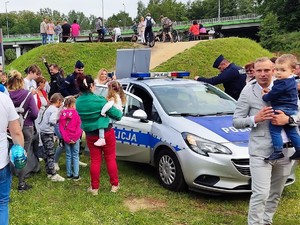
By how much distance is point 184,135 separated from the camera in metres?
5.84

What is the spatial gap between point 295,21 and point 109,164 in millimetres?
46037

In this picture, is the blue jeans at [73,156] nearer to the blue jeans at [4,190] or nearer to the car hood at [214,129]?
the car hood at [214,129]

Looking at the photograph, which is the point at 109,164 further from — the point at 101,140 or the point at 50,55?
the point at 50,55

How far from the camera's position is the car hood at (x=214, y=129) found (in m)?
5.65

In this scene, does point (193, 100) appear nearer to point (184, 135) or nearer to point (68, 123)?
point (184, 135)

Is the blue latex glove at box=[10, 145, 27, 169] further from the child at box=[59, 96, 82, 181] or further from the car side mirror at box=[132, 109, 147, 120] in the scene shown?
the child at box=[59, 96, 82, 181]

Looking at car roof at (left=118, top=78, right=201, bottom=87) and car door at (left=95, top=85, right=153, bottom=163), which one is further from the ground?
car roof at (left=118, top=78, right=201, bottom=87)

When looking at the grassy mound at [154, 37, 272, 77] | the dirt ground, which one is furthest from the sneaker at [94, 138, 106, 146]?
the dirt ground

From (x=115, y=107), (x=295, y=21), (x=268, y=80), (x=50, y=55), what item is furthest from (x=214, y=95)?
(x=295, y=21)

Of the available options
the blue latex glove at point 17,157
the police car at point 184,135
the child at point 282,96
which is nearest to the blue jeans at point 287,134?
the child at point 282,96

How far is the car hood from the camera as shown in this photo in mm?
5652

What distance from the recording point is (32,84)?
7.92 meters

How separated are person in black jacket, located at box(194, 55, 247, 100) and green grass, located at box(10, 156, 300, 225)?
2226mm

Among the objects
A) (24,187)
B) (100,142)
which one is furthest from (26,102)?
(24,187)
